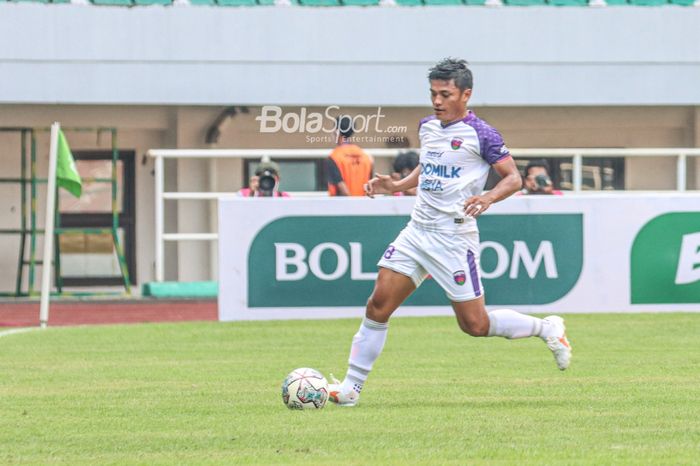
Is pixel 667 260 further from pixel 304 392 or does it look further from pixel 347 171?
pixel 304 392

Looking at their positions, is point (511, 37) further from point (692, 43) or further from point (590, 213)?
point (590, 213)

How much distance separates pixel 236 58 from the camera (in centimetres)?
2384

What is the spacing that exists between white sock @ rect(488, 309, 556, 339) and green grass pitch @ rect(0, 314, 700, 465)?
14.6 inches

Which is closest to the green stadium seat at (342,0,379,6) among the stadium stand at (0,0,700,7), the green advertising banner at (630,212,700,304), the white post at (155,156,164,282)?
the stadium stand at (0,0,700,7)

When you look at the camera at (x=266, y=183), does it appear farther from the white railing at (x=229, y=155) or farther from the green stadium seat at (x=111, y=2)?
the green stadium seat at (x=111, y=2)

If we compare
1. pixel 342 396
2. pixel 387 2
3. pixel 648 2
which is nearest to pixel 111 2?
pixel 387 2

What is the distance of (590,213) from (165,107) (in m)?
9.95

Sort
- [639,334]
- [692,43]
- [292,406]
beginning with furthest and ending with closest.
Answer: [692,43]
[639,334]
[292,406]

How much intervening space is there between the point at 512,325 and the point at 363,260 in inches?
287

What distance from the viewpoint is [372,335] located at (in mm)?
8555

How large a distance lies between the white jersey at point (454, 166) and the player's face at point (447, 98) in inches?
3.5

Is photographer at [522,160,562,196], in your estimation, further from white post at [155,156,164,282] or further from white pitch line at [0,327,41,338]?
white pitch line at [0,327,41,338]

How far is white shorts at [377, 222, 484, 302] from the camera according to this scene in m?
8.58

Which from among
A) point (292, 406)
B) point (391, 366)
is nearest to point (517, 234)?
point (391, 366)
